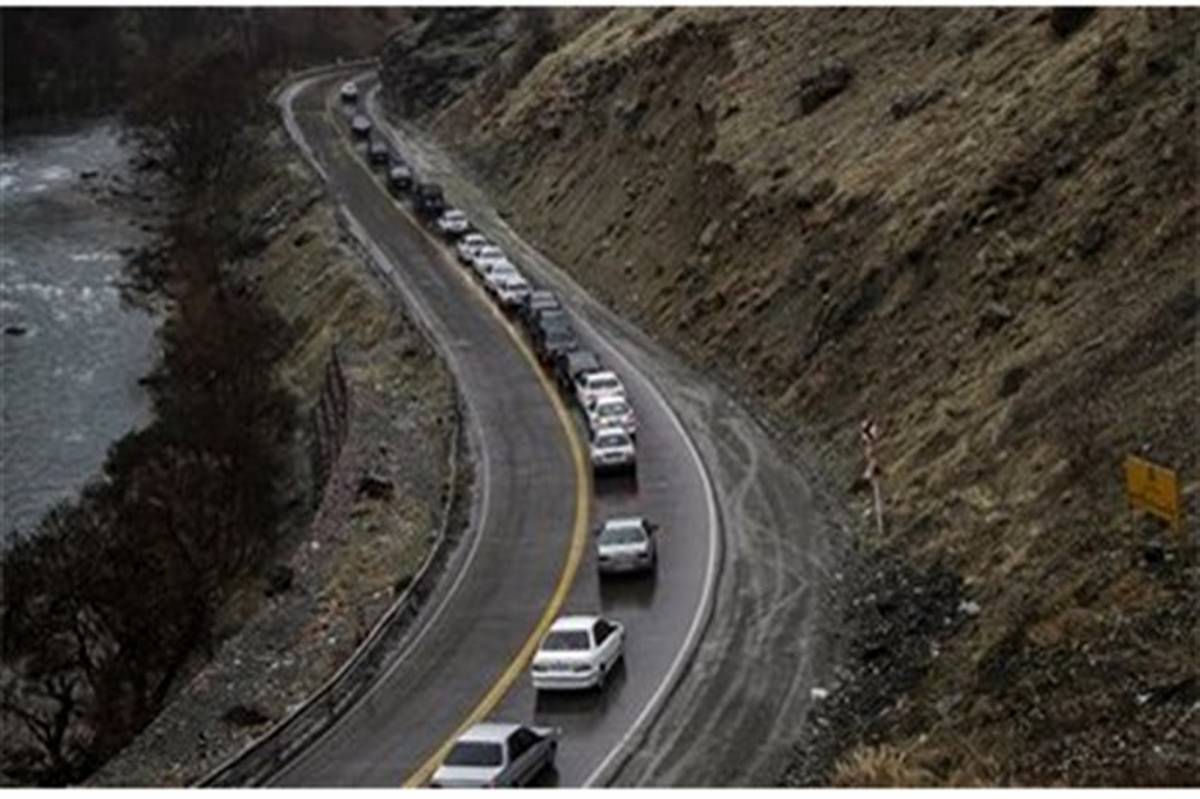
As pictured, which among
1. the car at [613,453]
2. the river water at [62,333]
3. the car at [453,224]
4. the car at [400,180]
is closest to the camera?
the car at [613,453]

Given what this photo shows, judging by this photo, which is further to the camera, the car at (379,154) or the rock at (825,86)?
the car at (379,154)

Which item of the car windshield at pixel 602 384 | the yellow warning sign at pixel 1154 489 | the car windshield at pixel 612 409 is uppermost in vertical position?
the yellow warning sign at pixel 1154 489

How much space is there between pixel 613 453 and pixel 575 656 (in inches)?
525

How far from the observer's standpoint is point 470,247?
73750mm

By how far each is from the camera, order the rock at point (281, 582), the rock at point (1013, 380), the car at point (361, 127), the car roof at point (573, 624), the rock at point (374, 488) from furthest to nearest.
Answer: the car at point (361, 127) → the rock at point (374, 488) → the rock at point (1013, 380) → the rock at point (281, 582) → the car roof at point (573, 624)

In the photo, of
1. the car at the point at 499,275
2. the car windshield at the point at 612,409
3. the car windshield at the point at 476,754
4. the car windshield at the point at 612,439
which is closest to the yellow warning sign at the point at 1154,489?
the car windshield at the point at 476,754

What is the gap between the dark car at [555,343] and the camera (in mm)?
56312

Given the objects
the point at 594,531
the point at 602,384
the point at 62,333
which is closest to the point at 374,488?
the point at 594,531

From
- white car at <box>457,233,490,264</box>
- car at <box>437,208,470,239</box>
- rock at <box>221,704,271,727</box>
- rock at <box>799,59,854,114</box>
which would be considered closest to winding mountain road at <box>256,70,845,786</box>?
rock at <box>221,704,271,727</box>

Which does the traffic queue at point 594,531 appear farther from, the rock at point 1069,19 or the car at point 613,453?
the rock at point 1069,19

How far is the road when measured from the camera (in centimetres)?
3141

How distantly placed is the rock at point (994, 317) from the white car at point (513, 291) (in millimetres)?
23147

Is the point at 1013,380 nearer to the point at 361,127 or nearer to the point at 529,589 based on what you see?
the point at 529,589

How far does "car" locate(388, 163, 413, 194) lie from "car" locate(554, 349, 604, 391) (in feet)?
118
